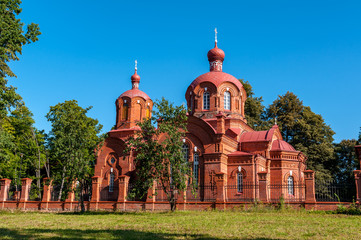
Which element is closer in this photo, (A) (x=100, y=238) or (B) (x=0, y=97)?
(A) (x=100, y=238)

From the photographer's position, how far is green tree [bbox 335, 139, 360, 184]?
30781 mm

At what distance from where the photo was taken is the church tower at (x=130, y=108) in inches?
1135

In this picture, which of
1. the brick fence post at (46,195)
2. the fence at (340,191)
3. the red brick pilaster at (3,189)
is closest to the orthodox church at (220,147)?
the fence at (340,191)

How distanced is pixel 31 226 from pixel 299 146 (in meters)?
24.3

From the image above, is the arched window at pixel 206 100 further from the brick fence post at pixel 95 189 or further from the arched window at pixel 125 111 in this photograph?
the brick fence post at pixel 95 189

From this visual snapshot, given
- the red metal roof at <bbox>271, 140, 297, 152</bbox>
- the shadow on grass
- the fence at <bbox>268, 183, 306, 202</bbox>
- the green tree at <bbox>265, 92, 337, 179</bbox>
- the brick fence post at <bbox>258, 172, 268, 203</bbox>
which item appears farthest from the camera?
the green tree at <bbox>265, 92, 337, 179</bbox>

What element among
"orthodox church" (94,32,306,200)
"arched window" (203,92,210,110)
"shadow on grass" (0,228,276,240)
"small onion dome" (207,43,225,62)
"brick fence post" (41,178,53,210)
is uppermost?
"small onion dome" (207,43,225,62)

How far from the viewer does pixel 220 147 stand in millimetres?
21047

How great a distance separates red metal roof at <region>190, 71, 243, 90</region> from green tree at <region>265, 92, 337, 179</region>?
871cm

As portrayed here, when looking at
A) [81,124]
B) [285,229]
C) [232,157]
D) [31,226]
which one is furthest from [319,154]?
[31,226]

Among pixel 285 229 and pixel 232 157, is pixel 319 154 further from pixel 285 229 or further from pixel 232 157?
pixel 285 229

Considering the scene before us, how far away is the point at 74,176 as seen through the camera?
17766mm

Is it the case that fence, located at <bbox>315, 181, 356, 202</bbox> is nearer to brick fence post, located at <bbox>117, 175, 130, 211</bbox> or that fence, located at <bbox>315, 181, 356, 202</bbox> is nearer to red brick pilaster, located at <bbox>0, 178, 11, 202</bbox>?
brick fence post, located at <bbox>117, 175, 130, 211</bbox>

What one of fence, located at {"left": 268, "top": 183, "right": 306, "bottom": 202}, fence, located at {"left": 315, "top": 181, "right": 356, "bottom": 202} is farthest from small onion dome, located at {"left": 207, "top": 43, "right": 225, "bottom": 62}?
fence, located at {"left": 315, "top": 181, "right": 356, "bottom": 202}
